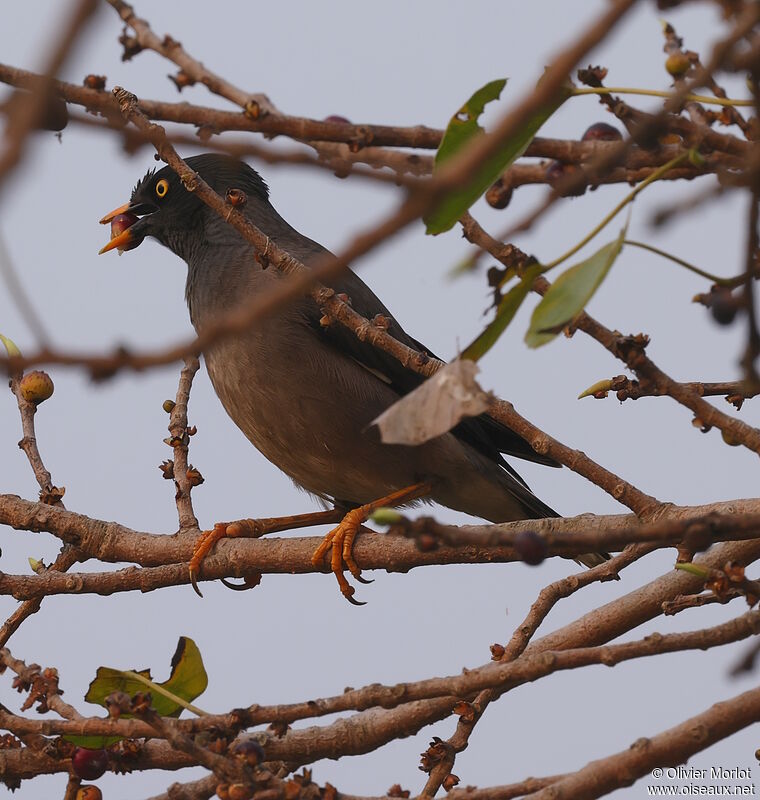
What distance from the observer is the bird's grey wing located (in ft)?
14.6

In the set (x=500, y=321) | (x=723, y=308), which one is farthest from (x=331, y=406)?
(x=723, y=308)

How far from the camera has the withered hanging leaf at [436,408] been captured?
5.66 ft

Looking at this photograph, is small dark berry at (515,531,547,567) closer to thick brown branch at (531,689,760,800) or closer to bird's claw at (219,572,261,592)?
thick brown branch at (531,689,760,800)

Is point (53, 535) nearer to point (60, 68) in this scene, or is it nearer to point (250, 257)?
point (250, 257)

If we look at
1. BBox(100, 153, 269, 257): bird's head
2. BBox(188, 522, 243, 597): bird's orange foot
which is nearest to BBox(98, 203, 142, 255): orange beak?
BBox(100, 153, 269, 257): bird's head

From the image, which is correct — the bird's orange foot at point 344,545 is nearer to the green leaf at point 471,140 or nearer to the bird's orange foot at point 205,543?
the bird's orange foot at point 205,543

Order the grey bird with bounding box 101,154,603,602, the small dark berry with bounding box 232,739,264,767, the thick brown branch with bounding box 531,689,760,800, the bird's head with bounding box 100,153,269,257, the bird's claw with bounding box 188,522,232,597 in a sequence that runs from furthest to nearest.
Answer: the bird's head with bounding box 100,153,269,257 < the grey bird with bounding box 101,154,603,602 < the bird's claw with bounding box 188,522,232,597 < the small dark berry with bounding box 232,739,264,767 < the thick brown branch with bounding box 531,689,760,800

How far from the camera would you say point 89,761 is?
8.74 feet

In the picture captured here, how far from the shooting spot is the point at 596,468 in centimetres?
290

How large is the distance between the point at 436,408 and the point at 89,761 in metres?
1.45

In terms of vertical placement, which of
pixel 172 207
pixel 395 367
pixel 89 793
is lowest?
pixel 89 793

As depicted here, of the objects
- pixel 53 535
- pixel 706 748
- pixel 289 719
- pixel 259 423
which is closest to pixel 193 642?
pixel 289 719

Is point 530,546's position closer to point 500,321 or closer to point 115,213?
point 500,321

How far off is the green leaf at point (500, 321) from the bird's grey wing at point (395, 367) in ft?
7.72
